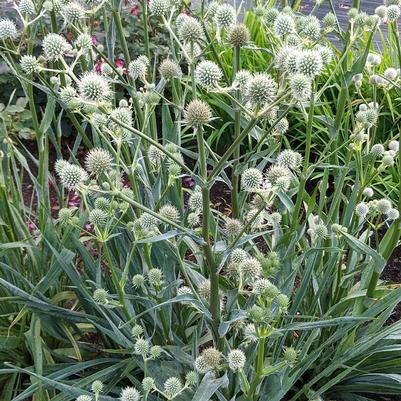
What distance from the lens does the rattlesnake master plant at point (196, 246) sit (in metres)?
1.55

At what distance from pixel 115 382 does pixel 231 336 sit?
451 mm

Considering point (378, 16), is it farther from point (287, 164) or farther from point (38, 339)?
point (38, 339)

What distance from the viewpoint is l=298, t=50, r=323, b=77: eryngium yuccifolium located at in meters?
1.25

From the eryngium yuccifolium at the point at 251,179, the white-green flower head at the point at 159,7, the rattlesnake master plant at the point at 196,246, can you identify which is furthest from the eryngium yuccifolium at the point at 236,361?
the white-green flower head at the point at 159,7

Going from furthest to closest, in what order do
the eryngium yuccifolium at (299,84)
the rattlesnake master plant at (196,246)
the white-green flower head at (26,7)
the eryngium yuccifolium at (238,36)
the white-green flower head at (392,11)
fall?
the white-green flower head at (392,11) < the white-green flower head at (26,7) < the rattlesnake master plant at (196,246) < the eryngium yuccifolium at (238,36) < the eryngium yuccifolium at (299,84)

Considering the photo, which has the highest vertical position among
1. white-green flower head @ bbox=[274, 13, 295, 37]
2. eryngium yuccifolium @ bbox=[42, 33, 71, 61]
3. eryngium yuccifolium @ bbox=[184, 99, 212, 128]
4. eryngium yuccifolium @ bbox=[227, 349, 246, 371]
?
white-green flower head @ bbox=[274, 13, 295, 37]

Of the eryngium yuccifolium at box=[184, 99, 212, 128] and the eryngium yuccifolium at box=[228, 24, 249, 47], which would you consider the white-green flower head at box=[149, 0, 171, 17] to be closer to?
the eryngium yuccifolium at box=[228, 24, 249, 47]

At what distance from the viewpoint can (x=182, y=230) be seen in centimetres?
147

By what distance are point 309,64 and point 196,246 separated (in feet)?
3.64

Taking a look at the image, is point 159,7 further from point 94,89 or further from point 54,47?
point 94,89

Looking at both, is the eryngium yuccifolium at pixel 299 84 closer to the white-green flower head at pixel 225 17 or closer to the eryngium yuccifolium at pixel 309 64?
the eryngium yuccifolium at pixel 309 64

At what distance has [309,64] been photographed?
1275 mm

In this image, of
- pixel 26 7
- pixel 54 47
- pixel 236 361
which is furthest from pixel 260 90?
pixel 26 7

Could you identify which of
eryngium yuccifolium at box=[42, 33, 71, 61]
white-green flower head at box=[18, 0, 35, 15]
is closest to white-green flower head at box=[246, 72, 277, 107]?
eryngium yuccifolium at box=[42, 33, 71, 61]
